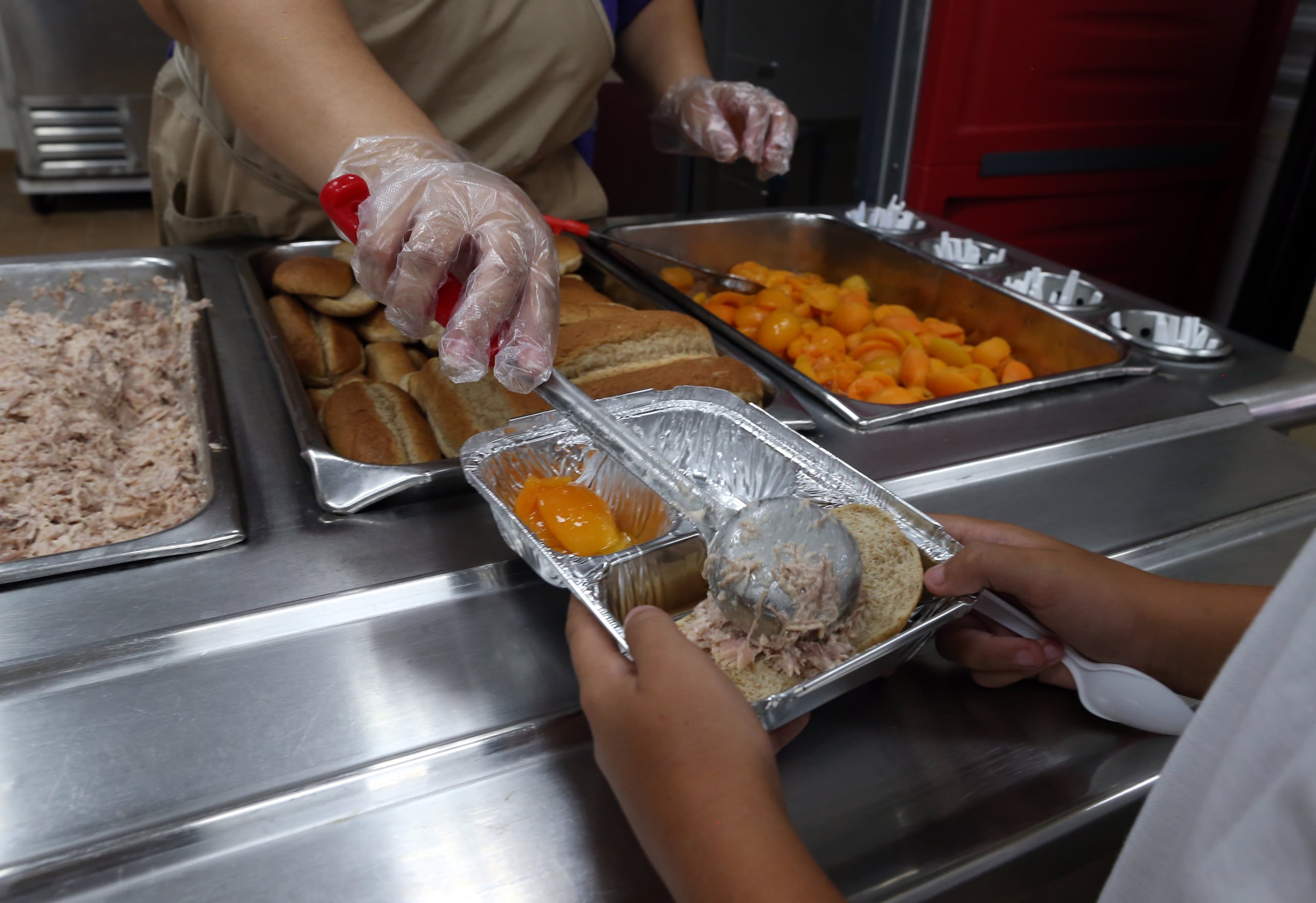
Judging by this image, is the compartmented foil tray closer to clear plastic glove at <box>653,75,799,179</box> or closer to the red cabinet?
clear plastic glove at <box>653,75,799,179</box>

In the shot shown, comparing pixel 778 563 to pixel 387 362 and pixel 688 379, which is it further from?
pixel 387 362

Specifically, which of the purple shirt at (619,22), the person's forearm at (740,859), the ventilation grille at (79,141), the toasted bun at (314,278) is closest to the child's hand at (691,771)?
the person's forearm at (740,859)

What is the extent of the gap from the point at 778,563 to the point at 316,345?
0.94 meters

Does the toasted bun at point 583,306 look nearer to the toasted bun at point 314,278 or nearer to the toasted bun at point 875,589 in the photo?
the toasted bun at point 314,278

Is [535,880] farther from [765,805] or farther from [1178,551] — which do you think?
[1178,551]

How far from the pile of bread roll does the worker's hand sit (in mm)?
506

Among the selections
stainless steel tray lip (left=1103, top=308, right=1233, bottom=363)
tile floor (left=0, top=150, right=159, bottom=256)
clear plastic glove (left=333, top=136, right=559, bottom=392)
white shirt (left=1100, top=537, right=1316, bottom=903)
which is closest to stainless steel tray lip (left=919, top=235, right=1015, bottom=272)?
stainless steel tray lip (left=1103, top=308, right=1233, bottom=363)

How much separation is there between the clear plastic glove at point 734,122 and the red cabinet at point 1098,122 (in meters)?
0.66

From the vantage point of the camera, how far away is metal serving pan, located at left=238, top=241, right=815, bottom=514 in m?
0.91

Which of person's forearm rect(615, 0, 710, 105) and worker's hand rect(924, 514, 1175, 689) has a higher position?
person's forearm rect(615, 0, 710, 105)

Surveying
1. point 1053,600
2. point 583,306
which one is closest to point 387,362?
point 583,306

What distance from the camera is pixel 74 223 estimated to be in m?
4.93

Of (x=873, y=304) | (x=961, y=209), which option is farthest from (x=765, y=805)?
(x=961, y=209)

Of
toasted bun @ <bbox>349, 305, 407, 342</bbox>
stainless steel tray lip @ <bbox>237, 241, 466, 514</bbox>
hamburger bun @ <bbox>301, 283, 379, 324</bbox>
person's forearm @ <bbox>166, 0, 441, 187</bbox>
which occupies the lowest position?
toasted bun @ <bbox>349, 305, 407, 342</bbox>
